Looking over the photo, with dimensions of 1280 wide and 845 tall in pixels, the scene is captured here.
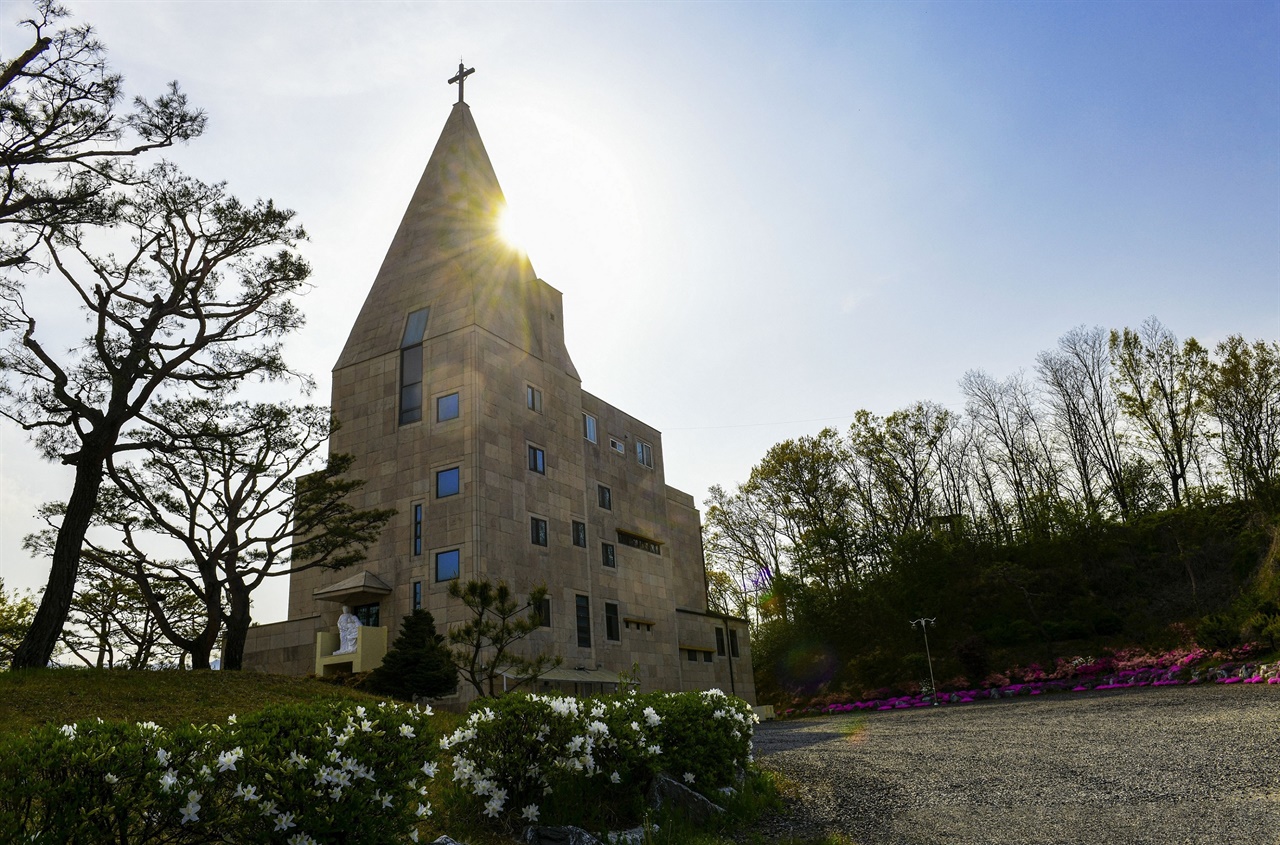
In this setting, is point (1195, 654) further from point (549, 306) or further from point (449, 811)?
point (449, 811)

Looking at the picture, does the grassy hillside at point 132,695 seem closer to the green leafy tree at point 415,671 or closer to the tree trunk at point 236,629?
the tree trunk at point 236,629

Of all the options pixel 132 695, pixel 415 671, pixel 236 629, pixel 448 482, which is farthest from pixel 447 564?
pixel 132 695

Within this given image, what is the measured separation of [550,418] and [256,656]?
1355cm

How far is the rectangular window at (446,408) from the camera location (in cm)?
2853

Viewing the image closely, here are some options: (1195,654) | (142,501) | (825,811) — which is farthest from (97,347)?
(1195,654)

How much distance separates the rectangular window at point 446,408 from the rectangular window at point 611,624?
31.4 feet

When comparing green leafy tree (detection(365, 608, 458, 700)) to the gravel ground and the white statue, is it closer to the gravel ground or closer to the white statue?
the white statue

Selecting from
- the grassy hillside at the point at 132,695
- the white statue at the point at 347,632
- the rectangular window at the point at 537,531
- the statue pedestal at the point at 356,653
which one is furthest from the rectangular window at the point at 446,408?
the grassy hillside at the point at 132,695

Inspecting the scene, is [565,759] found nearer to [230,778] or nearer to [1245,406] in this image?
[230,778]

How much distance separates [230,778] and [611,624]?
26.7m

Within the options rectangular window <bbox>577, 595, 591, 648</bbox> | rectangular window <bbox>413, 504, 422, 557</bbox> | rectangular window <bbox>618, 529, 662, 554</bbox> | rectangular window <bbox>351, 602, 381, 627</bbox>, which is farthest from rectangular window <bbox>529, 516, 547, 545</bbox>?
rectangular window <bbox>351, 602, 381, 627</bbox>

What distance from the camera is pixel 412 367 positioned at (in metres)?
30.3

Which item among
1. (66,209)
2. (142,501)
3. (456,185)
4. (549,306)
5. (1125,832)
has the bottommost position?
(1125,832)

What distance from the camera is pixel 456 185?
3441 centimetres
